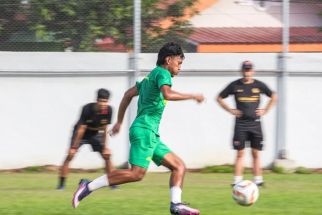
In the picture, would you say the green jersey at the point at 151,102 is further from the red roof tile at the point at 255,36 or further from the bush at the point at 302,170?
the bush at the point at 302,170

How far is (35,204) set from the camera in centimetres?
1020

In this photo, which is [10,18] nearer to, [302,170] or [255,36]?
[255,36]

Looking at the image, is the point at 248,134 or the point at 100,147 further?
the point at 248,134

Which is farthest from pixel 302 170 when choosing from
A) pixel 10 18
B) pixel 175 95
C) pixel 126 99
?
pixel 175 95

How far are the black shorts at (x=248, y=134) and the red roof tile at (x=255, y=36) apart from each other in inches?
151

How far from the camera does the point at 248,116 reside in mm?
13273

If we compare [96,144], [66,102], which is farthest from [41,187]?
[66,102]

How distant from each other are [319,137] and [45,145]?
5.60 meters

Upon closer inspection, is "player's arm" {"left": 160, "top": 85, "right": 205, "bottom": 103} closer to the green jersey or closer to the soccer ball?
the green jersey

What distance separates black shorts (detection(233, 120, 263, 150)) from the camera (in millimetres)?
13203

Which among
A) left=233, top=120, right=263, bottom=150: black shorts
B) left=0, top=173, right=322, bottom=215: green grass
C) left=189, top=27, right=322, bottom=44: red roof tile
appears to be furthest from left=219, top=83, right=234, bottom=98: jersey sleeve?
left=189, top=27, right=322, bottom=44: red roof tile

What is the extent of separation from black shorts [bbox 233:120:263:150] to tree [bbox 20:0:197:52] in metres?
3.79

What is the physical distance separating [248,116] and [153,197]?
109 inches

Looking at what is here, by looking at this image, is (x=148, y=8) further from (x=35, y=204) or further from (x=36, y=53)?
(x=35, y=204)
